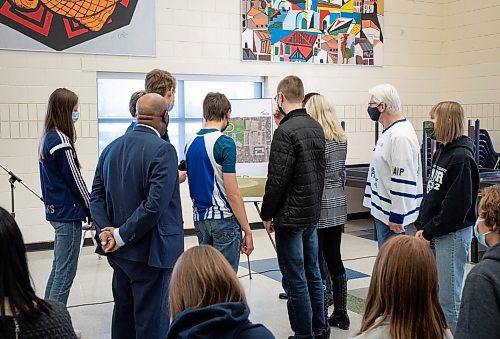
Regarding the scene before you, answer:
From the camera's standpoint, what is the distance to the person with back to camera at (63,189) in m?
3.54

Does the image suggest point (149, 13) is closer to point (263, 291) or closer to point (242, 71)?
point (242, 71)

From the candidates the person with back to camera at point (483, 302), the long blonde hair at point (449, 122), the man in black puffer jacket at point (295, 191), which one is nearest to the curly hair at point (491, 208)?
the person with back to camera at point (483, 302)

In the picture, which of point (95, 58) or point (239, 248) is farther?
point (95, 58)

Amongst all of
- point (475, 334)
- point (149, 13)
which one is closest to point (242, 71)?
point (149, 13)

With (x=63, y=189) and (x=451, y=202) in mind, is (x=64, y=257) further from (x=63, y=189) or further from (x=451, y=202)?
(x=451, y=202)

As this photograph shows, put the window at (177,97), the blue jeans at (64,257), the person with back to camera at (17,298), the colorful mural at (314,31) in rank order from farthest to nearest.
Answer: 1. the colorful mural at (314,31)
2. the window at (177,97)
3. the blue jeans at (64,257)
4. the person with back to camera at (17,298)

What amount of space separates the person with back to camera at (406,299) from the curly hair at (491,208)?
49 cm

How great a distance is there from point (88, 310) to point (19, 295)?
3183mm

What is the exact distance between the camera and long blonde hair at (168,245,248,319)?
1688mm

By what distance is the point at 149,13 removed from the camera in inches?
274

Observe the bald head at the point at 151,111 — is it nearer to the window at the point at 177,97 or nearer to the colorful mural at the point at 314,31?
the window at the point at 177,97

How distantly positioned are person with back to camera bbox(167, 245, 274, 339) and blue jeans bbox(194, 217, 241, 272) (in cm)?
165

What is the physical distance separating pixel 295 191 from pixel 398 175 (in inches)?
28.7

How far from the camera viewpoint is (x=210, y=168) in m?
3.37
